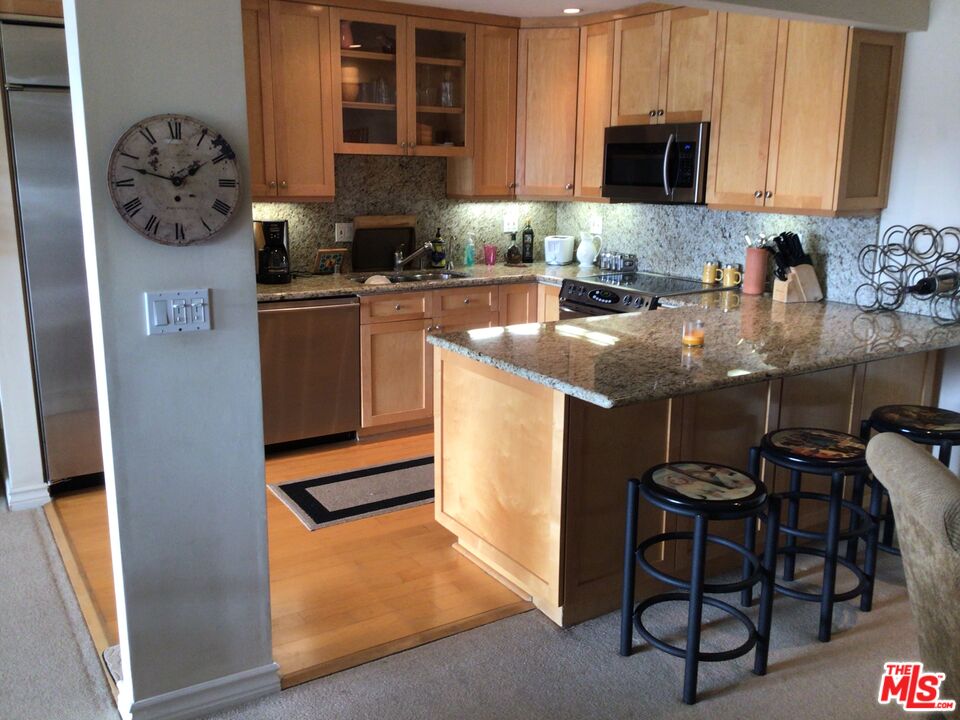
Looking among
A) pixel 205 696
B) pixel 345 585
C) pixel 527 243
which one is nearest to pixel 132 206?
pixel 205 696

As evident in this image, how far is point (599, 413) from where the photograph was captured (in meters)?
2.66

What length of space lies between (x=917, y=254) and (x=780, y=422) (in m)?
1.15

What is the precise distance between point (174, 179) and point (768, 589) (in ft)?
6.59

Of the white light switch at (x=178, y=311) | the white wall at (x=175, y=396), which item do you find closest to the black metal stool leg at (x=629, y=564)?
the white wall at (x=175, y=396)

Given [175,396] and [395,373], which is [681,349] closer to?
[175,396]

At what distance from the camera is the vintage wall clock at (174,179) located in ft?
6.47

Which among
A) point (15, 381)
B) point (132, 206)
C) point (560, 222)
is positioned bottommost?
point (15, 381)

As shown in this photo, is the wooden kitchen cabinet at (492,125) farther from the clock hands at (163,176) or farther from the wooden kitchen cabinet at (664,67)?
the clock hands at (163,176)

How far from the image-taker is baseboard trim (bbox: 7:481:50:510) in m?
3.72

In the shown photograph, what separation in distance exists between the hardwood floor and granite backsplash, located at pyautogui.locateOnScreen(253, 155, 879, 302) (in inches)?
69.3

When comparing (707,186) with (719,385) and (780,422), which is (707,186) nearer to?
(780,422)

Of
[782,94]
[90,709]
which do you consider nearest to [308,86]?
[782,94]

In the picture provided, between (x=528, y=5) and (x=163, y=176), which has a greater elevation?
(x=528, y=5)

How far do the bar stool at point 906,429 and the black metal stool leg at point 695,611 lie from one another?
91 centimetres
